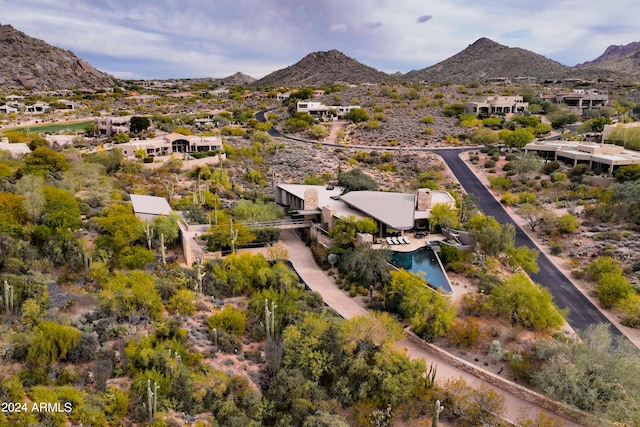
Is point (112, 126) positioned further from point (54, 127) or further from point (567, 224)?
point (567, 224)

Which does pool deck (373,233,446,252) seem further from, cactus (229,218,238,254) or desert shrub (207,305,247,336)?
desert shrub (207,305,247,336)

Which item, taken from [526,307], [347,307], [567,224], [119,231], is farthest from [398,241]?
[119,231]

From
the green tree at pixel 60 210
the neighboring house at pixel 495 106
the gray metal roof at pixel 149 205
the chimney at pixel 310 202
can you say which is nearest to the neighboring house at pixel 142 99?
the neighboring house at pixel 495 106

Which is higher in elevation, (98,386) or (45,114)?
(45,114)

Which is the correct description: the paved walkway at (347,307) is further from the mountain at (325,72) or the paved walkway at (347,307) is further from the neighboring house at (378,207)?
the mountain at (325,72)

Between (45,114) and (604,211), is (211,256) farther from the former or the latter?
(45,114)

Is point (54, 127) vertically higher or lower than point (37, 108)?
lower

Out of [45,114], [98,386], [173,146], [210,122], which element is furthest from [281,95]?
[98,386]
